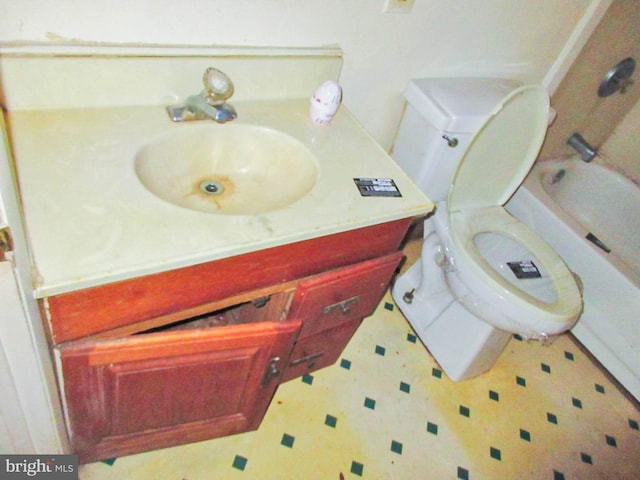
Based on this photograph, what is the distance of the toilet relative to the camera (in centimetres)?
125

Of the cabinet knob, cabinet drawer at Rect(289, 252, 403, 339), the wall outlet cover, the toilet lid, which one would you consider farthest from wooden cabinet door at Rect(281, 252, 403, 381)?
the wall outlet cover

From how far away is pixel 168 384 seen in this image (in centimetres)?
85

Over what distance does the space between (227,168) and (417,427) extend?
3.35 ft

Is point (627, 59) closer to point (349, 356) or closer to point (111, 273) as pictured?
point (349, 356)

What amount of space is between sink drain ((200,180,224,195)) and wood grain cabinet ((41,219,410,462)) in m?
0.23

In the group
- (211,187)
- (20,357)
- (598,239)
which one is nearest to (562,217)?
(598,239)

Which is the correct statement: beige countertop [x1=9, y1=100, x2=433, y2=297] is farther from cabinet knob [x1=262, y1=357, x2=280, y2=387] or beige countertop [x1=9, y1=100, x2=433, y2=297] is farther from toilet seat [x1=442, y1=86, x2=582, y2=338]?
toilet seat [x1=442, y1=86, x2=582, y2=338]

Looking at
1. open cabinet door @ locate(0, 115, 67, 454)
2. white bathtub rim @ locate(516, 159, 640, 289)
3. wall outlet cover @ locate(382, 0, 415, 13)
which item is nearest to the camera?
open cabinet door @ locate(0, 115, 67, 454)

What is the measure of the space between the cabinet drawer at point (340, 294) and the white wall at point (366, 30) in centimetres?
57

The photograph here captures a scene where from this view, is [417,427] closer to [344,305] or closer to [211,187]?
[344,305]

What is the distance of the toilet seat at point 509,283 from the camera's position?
1224mm

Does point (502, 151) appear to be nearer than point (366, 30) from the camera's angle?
No

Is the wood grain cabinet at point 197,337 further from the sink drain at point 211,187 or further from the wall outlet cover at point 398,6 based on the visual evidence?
the wall outlet cover at point 398,6

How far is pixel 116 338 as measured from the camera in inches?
28.4
